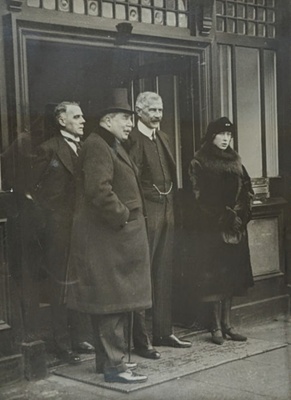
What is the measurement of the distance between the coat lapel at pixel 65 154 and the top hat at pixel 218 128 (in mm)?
1359

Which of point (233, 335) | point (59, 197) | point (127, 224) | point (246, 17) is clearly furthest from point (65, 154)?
point (246, 17)

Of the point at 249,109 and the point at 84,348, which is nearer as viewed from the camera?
the point at 84,348

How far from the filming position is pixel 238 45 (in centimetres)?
665

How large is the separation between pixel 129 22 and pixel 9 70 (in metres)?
1.14

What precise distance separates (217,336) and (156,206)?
1.17 meters

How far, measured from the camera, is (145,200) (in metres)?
5.71

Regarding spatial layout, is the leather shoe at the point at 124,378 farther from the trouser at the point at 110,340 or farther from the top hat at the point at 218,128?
the top hat at the point at 218,128

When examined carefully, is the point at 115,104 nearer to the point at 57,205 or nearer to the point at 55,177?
the point at 55,177

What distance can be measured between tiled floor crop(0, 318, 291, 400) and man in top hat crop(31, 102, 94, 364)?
0.46 metres

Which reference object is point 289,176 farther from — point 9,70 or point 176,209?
point 9,70

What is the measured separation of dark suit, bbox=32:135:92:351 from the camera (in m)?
5.25

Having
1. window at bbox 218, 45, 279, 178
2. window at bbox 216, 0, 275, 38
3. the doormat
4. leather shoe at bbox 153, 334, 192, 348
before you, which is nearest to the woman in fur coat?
the doormat

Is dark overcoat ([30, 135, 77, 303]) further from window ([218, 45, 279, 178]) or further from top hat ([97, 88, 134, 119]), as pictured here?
window ([218, 45, 279, 178])

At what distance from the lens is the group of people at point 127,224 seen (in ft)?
16.5
